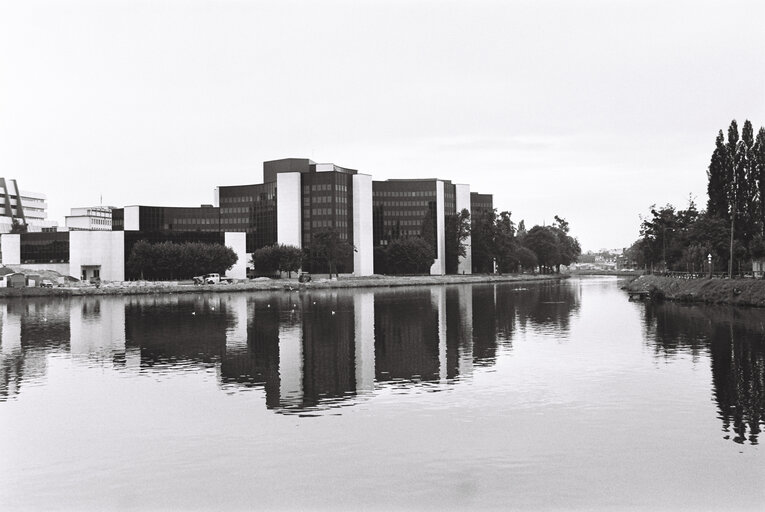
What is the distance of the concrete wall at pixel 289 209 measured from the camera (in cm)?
18088

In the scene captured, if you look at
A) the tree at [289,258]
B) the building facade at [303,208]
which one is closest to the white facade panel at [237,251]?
the tree at [289,258]

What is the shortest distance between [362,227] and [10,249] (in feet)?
278

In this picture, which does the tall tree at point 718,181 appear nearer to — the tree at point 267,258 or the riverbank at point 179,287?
the riverbank at point 179,287

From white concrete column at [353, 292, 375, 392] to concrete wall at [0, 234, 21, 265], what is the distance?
112 metres

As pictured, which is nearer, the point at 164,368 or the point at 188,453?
the point at 188,453

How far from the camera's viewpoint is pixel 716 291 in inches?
3093

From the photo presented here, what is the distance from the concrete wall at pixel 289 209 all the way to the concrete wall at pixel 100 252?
42990 millimetres

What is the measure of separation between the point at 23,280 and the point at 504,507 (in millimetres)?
123033

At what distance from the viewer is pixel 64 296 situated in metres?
113

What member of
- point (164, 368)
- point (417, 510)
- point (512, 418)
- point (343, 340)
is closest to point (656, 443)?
point (512, 418)

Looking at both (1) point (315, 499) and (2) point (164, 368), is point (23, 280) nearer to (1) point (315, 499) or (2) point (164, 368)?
(2) point (164, 368)

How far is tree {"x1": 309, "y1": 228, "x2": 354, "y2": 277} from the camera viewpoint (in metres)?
166

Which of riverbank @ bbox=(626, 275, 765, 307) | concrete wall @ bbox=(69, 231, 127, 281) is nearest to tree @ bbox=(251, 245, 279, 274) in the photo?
concrete wall @ bbox=(69, 231, 127, 281)

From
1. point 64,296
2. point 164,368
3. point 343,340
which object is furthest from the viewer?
point 64,296
